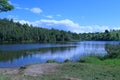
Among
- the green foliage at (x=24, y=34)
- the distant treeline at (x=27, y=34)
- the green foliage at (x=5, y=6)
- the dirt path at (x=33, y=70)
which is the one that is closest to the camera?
the dirt path at (x=33, y=70)

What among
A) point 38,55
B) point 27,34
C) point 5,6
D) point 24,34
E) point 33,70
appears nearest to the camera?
point 33,70

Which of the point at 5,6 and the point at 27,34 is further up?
the point at 5,6

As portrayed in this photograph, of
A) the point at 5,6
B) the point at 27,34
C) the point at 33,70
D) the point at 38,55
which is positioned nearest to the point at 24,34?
the point at 27,34

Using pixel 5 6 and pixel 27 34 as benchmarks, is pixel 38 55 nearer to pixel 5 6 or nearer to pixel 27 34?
pixel 5 6

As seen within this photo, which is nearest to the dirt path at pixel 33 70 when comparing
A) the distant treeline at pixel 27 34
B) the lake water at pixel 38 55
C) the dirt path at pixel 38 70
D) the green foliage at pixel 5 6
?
the dirt path at pixel 38 70

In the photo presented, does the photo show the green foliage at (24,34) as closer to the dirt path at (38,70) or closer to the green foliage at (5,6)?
the green foliage at (5,6)

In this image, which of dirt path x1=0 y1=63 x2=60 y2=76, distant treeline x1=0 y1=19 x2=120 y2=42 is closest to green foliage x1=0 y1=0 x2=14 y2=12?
dirt path x1=0 y1=63 x2=60 y2=76

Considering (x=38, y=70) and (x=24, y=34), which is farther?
(x=24, y=34)

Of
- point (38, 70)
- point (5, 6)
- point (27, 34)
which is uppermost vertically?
point (5, 6)

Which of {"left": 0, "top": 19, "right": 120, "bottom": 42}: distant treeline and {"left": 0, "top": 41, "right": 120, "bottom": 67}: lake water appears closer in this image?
{"left": 0, "top": 41, "right": 120, "bottom": 67}: lake water

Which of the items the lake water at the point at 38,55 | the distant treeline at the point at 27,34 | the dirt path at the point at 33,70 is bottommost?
Answer: the lake water at the point at 38,55

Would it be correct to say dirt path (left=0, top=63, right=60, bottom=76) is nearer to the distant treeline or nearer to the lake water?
the lake water

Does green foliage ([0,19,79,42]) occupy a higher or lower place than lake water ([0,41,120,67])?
higher

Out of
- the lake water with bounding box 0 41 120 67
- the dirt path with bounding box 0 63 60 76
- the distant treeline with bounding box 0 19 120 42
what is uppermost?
the distant treeline with bounding box 0 19 120 42
